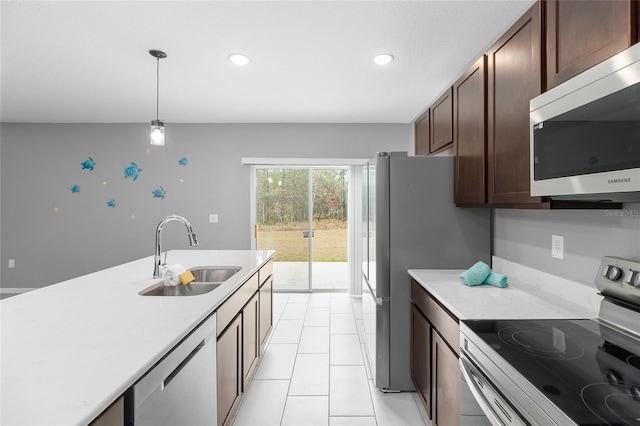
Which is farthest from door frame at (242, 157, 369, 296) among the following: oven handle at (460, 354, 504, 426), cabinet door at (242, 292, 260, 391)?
oven handle at (460, 354, 504, 426)

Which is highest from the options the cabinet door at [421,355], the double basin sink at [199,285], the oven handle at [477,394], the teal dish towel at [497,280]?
the teal dish towel at [497,280]

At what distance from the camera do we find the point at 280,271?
506 centimetres

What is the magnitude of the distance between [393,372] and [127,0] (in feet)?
9.70

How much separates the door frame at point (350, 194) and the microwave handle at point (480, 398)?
136 inches

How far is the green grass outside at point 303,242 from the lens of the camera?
4.94 meters

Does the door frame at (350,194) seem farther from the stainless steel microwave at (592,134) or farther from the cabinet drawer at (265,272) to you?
Result: the stainless steel microwave at (592,134)

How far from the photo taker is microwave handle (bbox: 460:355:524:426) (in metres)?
1.00

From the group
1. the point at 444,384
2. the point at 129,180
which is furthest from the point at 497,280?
the point at 129,180

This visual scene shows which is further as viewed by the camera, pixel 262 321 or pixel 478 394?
pixel 262 321

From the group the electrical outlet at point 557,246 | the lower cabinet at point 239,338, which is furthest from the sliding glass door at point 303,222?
the electrical outlet at point 557,246

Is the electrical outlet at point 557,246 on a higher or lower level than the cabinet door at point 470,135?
lower

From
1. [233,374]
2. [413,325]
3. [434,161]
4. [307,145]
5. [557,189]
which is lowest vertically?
[233,374]

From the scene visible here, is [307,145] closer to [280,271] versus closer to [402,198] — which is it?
[280,271]

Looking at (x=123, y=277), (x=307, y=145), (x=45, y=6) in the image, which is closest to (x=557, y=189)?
(x=123, y=277)
